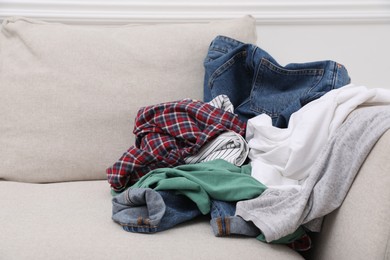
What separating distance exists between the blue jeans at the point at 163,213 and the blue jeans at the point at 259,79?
1.26 ft

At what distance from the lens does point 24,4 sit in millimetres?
1773

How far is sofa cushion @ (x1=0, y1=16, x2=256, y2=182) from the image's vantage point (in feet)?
4.71

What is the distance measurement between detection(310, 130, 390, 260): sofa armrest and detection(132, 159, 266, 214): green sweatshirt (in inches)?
7.6

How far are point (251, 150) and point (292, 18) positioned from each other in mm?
738

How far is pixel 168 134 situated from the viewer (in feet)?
4.37

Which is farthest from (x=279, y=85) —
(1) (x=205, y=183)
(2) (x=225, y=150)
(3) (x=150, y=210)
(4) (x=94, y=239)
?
(4) (x=94, y=239)

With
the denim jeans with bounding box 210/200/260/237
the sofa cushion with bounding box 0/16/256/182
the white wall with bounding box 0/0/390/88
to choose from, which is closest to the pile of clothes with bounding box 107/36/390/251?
the denim jeans with bounding box 210/200/260/237

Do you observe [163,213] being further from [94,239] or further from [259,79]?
[259,79]

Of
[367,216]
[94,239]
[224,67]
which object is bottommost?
[94,239]

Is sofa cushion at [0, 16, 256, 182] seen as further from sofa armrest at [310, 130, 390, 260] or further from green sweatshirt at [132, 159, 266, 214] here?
sofa armrest at [310, 130, 390, 260]

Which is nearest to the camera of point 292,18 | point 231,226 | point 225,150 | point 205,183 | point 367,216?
point 367,216

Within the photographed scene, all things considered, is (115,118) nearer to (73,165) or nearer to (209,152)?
(73,165)

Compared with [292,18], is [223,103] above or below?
below

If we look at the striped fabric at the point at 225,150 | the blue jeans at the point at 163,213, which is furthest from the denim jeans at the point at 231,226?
the striped fabric at the point at 225,150
